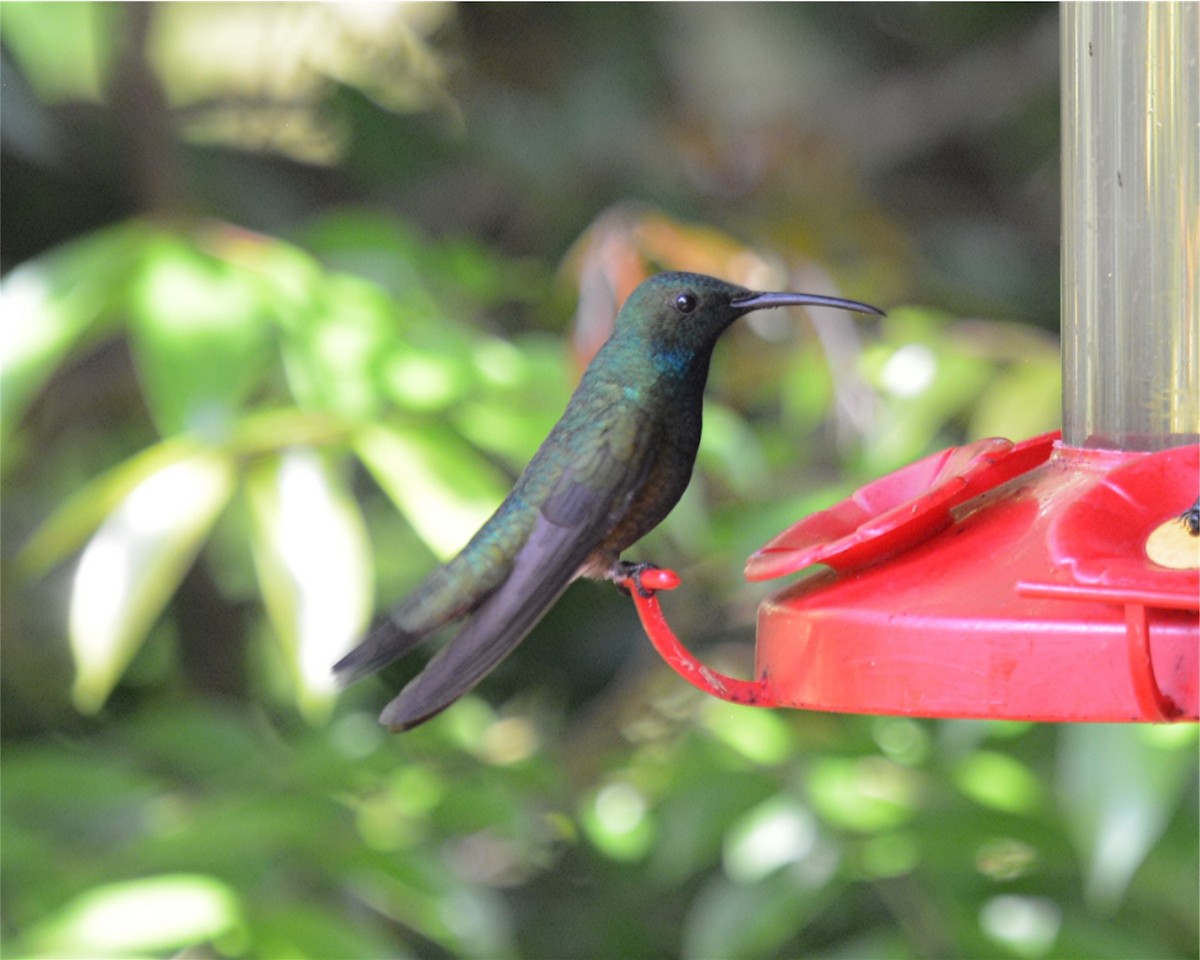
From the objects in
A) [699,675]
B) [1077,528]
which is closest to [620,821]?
[699,675]

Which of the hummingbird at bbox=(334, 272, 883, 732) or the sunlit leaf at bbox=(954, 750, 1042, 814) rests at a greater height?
the hummingbird at bbox=(334, 272, 883, 732)

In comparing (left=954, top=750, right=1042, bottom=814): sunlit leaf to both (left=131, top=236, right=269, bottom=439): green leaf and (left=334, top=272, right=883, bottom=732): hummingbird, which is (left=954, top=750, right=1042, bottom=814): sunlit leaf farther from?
(left=131, top=236, right=269, bottom=439): green leaf

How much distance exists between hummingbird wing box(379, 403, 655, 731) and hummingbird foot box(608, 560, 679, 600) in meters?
0.06

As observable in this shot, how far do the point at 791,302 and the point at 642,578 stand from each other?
0.30 m

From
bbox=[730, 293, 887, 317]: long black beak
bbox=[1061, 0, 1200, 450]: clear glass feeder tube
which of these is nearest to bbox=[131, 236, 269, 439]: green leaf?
bbox=[730, 293, 887, 317]: long black beak

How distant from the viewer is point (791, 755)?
2.72m

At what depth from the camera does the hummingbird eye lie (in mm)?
1739

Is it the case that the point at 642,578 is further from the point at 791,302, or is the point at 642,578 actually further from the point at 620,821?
the point at 620,821

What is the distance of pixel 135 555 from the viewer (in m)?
1.85

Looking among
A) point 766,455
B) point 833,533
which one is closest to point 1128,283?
point 833,533

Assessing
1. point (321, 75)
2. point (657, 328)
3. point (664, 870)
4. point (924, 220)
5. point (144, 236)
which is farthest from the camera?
point (924, 220)

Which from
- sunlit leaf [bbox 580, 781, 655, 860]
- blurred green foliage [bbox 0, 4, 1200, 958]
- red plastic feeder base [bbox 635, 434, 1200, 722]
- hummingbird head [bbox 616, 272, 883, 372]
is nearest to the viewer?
red plastic feeder base [bbox 635, 434, 1200, 722]

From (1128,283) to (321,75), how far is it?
287cm

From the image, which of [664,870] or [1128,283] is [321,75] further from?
[1128,283]
